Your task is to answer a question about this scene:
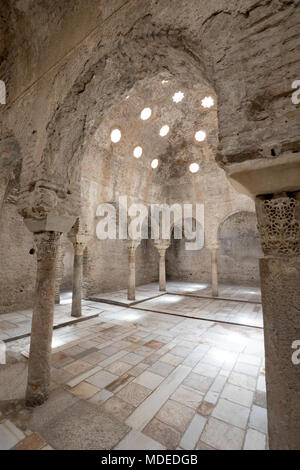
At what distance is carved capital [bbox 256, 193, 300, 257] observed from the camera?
167cm

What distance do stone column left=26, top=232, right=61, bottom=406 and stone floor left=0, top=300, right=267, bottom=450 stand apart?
227 millimetres

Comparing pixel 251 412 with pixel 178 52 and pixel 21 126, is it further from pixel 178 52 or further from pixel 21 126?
pixel 21 126

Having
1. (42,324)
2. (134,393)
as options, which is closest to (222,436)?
(134,393)

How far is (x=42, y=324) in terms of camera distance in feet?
10.6

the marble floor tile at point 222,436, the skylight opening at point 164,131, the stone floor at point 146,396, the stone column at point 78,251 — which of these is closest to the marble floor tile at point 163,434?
the stone floor at point 146,396

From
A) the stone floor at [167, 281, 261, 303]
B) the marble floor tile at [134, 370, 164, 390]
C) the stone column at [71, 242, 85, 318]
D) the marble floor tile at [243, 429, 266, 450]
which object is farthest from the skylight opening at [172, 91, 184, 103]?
the marble floor tile at [243, 429, 266, 450]

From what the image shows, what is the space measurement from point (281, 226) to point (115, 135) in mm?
8978

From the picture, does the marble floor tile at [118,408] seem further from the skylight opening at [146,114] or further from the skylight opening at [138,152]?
the skylight opening at [146,114]

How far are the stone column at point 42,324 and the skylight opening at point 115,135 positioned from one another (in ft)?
22.8

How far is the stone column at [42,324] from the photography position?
3051 millimetres

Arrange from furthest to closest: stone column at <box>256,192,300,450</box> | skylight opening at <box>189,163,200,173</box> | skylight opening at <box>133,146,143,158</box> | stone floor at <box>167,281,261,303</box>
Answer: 1. skylight opening at <box>189,163,200,173</box>
2. stone floor at <box>167,281,261,303</box>
3. skylight opening at <box>133,146,143,158</box>
4. stone column at <box>256,192,300,450</box>

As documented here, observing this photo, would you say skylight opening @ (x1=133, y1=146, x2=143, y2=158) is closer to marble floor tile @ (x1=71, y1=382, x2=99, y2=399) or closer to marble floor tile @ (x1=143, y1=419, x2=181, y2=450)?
marble floor tile @ (x1=71, y1=382, x2=99, y2=399)

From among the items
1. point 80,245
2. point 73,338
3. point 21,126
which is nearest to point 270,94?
point 21,126

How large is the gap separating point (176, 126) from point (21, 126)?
27.5 ft
